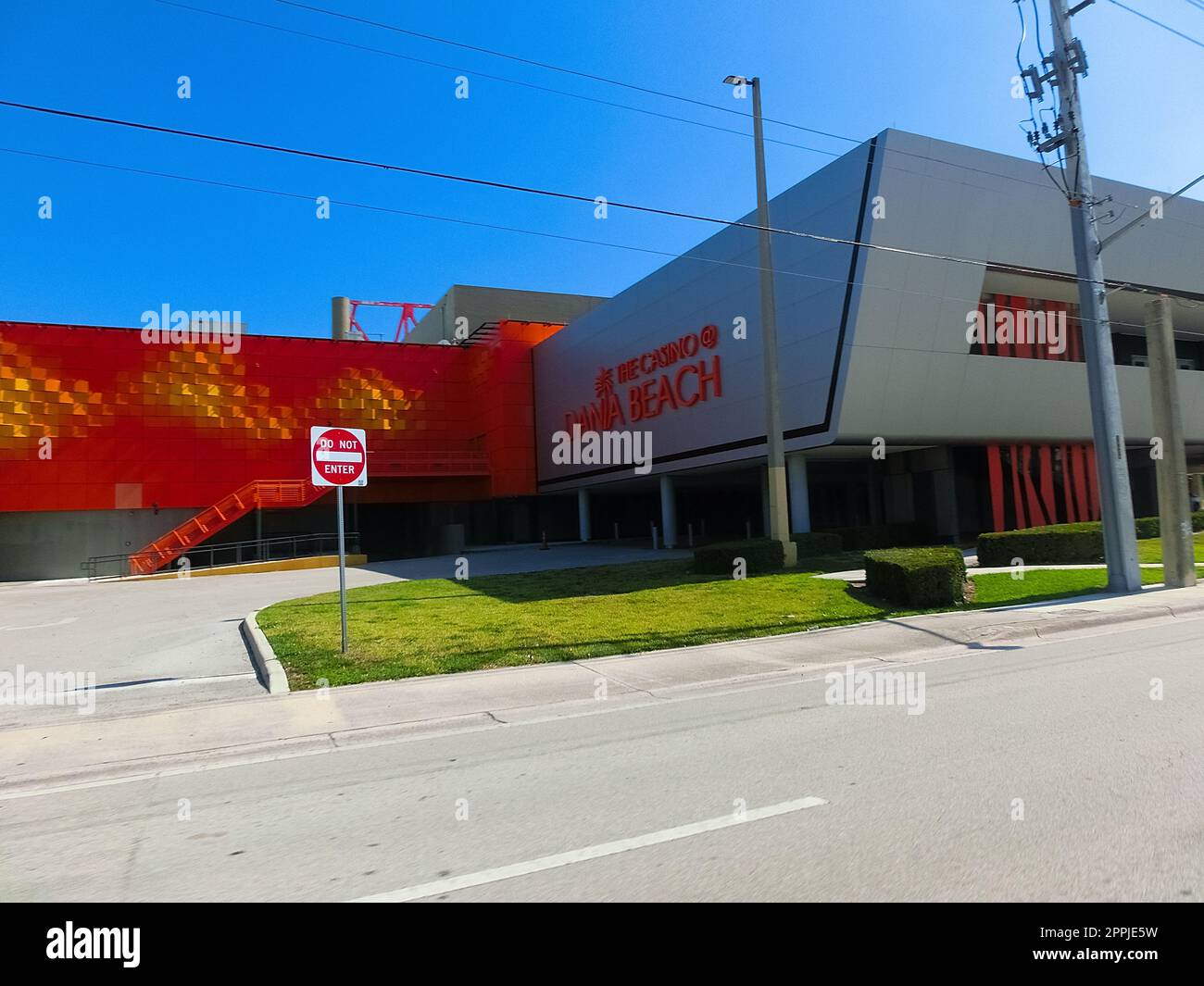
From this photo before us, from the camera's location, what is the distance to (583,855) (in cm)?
407

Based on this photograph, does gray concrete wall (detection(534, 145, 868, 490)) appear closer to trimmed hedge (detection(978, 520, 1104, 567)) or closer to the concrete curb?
trimmed hedge (detection(978, 520, 1104, 567))

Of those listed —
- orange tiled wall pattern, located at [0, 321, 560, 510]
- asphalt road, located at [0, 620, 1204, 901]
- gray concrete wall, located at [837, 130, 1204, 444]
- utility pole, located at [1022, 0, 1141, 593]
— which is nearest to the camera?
asphalt road, located at [0, 620, 1204, 901]

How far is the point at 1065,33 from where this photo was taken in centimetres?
1588

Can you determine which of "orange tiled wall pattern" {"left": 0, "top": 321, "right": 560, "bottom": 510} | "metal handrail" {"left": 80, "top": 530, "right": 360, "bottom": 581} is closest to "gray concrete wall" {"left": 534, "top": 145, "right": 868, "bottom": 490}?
"orange tiled wall pattern" {"left": 0, "top": 321, "right": 560, "bottom": 510}

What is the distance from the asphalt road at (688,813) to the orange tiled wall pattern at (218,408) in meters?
36.8

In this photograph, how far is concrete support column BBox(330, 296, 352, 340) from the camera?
58.8 metres

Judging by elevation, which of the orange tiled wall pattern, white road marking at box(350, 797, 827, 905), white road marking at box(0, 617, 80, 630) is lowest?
white road marking at box(350, 797, 827, 905)

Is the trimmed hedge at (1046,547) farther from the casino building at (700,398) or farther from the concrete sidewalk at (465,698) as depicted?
the concrete sidewalk at (465,698)

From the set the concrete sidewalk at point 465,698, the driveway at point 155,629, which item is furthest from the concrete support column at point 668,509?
the concrete sidewalk at point 465,698

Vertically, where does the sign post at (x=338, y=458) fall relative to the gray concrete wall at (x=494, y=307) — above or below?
below

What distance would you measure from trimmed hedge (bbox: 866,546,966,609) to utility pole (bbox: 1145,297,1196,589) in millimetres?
4842

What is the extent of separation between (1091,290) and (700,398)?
1477cm

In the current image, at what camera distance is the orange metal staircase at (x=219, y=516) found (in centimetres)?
3203
